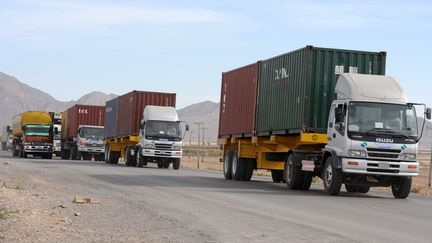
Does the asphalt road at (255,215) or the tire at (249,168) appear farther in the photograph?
the tire at (249,168)

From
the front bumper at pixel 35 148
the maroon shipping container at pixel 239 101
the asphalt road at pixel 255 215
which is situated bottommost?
the asphalt road at pixel 255 215

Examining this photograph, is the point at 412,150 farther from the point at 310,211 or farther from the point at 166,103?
the point at 166,103

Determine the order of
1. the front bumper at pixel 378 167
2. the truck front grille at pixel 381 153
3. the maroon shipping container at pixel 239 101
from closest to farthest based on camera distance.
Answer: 1. the front bumper at pixel 378 167
2. the truck front grille at pixel 381 153
3. the maroon shipping container at pixel 239 101

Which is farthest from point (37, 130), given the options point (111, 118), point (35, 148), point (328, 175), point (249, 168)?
point (328, 175)

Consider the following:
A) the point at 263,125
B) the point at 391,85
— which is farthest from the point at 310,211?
the point at 263,125

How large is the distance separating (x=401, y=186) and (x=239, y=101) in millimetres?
8911

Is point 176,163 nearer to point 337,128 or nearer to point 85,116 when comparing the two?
point 85,116

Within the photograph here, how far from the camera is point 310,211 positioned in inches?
623

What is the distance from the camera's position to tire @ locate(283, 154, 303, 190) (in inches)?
893

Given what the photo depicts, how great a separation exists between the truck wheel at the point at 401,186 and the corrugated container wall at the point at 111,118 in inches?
1090

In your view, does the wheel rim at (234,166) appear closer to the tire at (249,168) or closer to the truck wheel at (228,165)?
the truck wheel at (228,165)

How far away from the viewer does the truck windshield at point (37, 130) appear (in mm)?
57325

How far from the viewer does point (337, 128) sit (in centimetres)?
2070

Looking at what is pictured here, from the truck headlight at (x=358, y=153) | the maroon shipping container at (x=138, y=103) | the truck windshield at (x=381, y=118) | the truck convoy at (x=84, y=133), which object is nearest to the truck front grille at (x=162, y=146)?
the maroon shipping container at (x=138, y=103)
